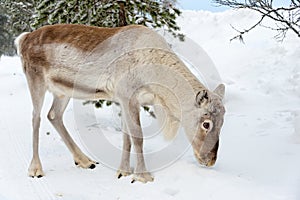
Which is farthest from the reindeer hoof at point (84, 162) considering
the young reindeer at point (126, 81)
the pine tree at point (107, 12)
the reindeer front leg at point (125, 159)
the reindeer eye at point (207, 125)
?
the pine tree at point (107, 12)

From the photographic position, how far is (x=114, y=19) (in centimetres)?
722

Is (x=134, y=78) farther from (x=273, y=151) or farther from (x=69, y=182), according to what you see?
(x=273, y=151)

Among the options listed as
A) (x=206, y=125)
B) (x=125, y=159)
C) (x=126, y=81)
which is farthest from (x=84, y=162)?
(x=206, y=125)

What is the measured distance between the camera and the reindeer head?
4082 millimetres

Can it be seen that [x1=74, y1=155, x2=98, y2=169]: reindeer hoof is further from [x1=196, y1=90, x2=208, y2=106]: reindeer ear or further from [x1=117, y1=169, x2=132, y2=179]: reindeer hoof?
[x1=196, y1=90, x2=208, y2=106]: reindeer ear

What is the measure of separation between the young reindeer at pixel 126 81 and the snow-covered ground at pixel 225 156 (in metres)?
0.26

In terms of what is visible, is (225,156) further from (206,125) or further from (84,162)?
(84,162)

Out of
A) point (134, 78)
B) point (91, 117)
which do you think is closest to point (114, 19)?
point (91, 117)

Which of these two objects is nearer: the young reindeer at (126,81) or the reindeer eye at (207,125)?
the reindeer eye at (207,125)

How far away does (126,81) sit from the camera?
179 inches

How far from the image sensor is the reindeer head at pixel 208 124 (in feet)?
13.4

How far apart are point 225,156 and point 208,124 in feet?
4.84

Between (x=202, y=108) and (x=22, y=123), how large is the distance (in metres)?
5.18

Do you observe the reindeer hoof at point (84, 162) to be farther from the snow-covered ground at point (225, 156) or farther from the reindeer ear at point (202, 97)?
the reindeer ear at point (202, 97)
